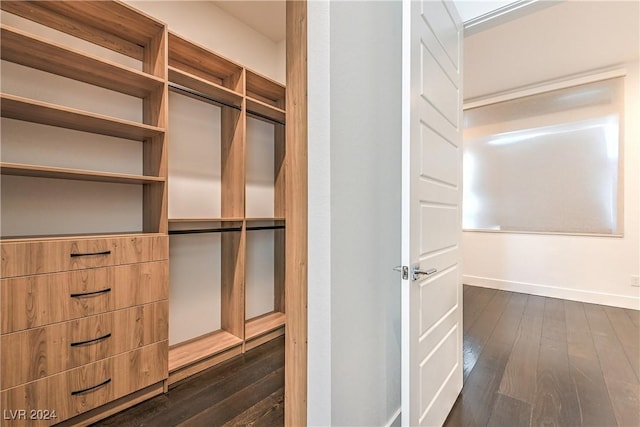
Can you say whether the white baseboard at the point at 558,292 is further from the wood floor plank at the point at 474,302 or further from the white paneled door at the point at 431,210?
the white paneled door at the point at 431,210

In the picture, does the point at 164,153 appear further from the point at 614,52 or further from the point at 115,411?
the point at 614,52

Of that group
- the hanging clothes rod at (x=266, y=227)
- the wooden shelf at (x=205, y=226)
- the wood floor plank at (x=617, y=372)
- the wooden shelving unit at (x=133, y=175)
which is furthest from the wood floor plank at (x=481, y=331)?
the wooden shelf at (x=205, y=226)

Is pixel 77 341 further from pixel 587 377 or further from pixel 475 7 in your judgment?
pixel 587 377

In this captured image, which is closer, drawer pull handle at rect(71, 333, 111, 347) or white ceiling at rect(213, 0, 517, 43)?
drawer pull handle at rect(71, 333, 111, 347)

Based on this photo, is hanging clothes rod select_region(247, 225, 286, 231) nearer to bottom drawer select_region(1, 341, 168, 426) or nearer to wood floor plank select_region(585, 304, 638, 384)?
bottom drawer select_region(1, 341, 168, 426)

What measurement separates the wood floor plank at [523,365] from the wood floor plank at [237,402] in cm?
150

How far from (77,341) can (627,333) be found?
4308mm

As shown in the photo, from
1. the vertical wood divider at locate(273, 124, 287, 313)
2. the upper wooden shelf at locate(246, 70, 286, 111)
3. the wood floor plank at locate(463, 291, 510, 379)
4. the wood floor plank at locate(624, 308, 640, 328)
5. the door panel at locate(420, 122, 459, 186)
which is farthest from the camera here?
the vertical wood divider at locate(273, 124, 287, 313)

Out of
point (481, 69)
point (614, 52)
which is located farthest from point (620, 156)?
point (481, 69)

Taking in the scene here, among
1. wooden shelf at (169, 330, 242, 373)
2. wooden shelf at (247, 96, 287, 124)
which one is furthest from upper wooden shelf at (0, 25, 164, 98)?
wooden shelf at (169, 330, 242, 373)

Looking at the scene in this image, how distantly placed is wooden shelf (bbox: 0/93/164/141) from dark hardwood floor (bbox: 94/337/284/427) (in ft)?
5.47

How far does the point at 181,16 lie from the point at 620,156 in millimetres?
4801

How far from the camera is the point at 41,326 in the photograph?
139cm

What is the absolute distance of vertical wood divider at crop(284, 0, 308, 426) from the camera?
1102 millimetres
